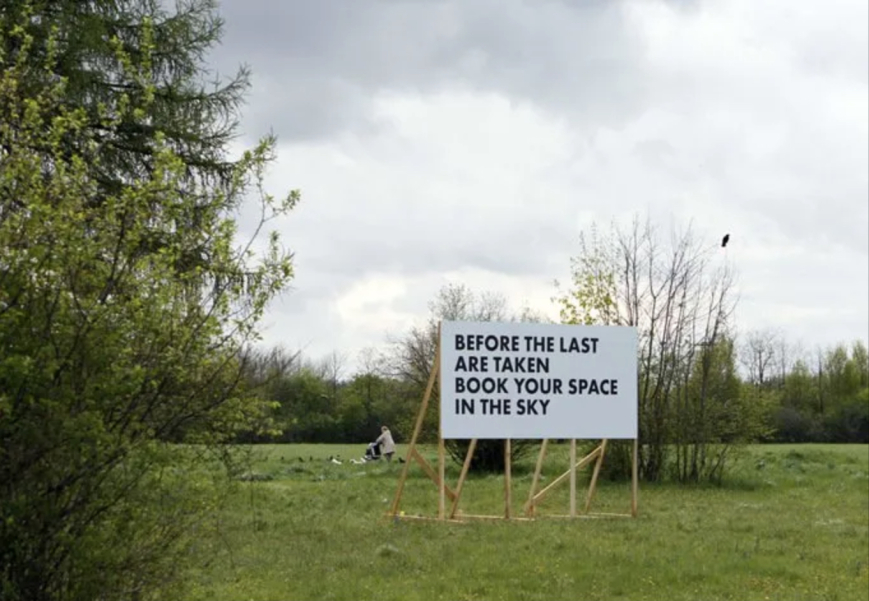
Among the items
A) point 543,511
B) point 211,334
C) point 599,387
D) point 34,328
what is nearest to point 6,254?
point 34,328

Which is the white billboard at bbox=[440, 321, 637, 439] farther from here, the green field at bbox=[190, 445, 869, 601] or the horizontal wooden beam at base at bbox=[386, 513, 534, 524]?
the green field at bbox=[190, 445, 869, 601]

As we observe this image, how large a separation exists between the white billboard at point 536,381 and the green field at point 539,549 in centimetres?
144

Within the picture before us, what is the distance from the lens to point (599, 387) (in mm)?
17500

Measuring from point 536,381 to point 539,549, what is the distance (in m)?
4.01

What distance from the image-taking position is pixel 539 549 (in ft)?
43.7

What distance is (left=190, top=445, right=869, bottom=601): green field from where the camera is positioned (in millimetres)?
10758

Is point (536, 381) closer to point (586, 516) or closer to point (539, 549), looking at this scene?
point (586, 516)

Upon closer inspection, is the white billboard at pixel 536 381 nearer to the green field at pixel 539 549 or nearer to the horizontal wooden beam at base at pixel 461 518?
the horizontal wooden beam at base at pixel 461 518

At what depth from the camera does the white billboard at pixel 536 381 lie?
16453 mm

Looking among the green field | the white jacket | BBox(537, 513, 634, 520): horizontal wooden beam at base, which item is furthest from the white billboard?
the white jacket

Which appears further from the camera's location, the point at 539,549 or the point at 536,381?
the point at 536,381

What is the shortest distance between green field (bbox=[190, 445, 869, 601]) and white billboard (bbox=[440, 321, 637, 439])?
144cm

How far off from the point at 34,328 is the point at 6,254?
0.38 metres

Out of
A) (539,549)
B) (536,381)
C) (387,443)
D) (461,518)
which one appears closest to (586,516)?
(461,518)
